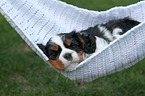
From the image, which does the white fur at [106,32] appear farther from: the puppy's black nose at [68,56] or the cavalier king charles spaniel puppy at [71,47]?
the puppy's black nose at [68,56]

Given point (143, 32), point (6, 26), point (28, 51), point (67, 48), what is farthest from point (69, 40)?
point (6, 26)

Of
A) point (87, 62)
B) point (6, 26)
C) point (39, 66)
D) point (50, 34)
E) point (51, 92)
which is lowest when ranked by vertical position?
point (6, 26)

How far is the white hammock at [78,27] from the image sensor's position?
189cm

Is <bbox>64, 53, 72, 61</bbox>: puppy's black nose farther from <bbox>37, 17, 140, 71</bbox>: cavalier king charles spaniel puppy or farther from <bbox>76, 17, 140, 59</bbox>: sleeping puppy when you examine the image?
<bbox>76, 17, 140, 59</bbox>: sleeping puppy

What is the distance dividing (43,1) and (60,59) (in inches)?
33.2

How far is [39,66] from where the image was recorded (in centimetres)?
341

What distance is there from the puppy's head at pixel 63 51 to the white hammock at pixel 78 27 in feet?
0.31

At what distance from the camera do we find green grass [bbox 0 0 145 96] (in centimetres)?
268

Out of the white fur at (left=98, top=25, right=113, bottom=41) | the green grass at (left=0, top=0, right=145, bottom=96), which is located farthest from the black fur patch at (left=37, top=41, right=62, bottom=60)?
the white fur at (left=98, top=25, right=113, bottom=41)

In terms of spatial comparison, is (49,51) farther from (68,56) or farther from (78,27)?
(78,27)

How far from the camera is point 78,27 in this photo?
2686 mm

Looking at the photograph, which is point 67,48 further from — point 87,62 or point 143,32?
point 143,32

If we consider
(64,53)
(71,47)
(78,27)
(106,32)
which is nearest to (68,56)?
(64,53)

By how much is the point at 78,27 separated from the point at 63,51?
672mm
